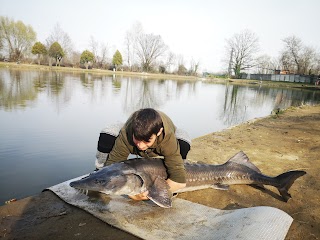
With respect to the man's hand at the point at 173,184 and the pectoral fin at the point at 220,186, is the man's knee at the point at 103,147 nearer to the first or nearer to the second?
the man's hand at the point at 173,184

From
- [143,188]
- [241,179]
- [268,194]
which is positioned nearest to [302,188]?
[268,194]

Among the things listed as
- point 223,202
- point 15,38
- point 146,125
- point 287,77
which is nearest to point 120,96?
point 223,202

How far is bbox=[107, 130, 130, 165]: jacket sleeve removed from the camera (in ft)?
10.5

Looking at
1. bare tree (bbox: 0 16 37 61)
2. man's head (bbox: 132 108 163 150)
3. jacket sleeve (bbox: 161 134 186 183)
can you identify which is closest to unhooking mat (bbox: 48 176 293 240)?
jacket sleeve (bbox: 161 134 186 183)

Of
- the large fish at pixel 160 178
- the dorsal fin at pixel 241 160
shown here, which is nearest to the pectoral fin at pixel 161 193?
the large fish at pixel 160 178

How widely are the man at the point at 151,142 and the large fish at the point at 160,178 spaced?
140 millimetres

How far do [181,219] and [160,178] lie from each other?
1.87 feet

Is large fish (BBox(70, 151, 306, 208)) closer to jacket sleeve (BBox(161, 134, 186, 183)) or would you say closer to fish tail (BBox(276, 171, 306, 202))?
fish tail (BBox(276, 171, 306, 202))

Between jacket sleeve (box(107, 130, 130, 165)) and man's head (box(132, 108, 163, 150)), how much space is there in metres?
0.49

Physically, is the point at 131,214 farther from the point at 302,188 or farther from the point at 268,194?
the point at 302,188

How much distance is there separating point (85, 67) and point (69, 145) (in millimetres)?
65634

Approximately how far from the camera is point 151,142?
2.79 m

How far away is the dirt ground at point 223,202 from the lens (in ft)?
9.34

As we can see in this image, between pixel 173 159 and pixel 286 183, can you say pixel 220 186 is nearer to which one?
pixel 286 183
